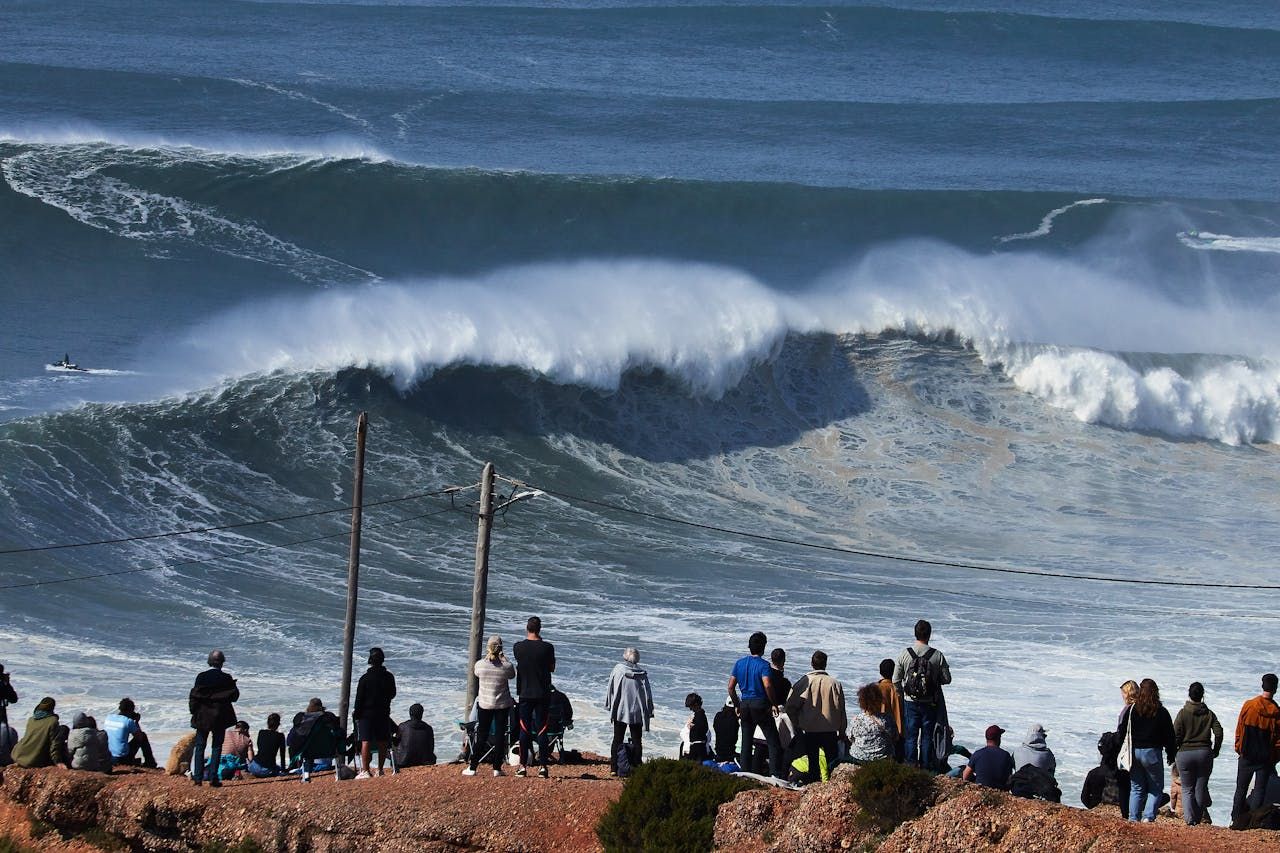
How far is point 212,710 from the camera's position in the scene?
10953 millimetres

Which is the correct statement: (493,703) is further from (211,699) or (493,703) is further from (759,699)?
(211,699)

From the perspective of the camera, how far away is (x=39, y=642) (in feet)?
55.2

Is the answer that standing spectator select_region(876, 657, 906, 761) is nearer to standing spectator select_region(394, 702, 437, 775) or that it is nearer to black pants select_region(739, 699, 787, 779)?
black pants select_region(739, 699, 787, 779)

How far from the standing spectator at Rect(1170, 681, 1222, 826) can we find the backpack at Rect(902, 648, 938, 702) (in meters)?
1.37

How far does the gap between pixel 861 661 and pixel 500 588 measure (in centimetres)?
442

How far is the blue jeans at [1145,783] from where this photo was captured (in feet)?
33.7

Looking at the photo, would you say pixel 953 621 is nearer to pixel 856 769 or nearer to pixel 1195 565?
pixel 1195 565

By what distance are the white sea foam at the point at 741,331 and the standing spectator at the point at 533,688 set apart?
15872mm

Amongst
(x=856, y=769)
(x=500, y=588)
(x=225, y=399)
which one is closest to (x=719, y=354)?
(x=225, y=399)

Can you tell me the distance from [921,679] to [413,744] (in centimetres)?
338

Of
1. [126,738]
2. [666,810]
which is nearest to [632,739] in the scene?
[666,810]

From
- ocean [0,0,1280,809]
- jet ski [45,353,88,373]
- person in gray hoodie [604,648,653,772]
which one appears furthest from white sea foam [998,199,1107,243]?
person in gray hoodie [604,648,653,772]

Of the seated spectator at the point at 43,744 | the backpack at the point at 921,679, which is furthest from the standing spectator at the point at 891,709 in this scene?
the seated spectator at the point at 43,744

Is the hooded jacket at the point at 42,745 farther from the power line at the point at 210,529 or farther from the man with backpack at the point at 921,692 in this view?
the power line at the point at 210,529
